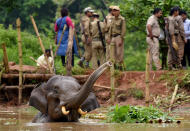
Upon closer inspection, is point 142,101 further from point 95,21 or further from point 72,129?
point 72,129

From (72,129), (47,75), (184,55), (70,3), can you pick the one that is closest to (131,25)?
(184,55)

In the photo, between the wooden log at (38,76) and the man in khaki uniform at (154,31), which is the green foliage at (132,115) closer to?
the wooden log at (38,76)

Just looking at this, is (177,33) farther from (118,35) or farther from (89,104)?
(89,104)

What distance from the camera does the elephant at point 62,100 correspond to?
7.50 meters

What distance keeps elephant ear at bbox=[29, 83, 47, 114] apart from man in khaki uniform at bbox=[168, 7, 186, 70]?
6.44m

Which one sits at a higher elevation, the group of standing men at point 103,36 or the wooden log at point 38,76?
the group of standing men at point 103,36

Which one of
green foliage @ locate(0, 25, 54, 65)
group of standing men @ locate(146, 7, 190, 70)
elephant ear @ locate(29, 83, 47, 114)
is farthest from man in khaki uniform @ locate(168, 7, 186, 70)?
elephant ear @ locate(29, 83, 47, 114)

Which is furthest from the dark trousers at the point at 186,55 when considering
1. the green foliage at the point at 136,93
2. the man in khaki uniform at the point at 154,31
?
the green foliage at the point at 136,93

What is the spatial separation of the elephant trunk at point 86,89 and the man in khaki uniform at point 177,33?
23.8 feet

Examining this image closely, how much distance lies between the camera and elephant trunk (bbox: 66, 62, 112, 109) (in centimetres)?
696

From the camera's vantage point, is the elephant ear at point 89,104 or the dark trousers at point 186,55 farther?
the dark trousers at point 186,55

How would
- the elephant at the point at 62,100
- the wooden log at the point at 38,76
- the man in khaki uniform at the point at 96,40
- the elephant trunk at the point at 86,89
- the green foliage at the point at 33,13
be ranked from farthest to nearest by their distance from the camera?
1. the green foliage at the point at 33,13
2. the man in khaki uniform at the point at 96,40
3. the wooden log at the point at 38,76
4. the elephant at the point at 62,100
5. the elephant trunk at the point at 86,89

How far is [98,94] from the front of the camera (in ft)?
46.0

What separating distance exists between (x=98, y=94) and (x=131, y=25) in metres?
3.67
